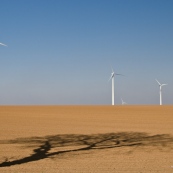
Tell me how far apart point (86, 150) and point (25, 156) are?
360cm

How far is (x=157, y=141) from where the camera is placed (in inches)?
952

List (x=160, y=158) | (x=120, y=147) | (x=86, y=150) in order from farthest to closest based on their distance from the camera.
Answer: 1. (x=120, y=147)
2. (x=86, y=150)
3. (x=160, y=158)

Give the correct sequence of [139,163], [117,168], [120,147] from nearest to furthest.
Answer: [117,168], [139,163], [120,147]

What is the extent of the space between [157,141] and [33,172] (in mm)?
13261

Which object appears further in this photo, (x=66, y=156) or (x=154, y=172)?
(x=66, y=156)

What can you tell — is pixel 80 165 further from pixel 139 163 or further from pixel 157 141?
pixel 157 141

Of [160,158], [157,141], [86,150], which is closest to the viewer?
[160,158]

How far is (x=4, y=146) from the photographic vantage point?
69.7 feet

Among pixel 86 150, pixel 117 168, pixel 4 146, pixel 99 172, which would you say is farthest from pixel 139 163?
A: pixel 4 146

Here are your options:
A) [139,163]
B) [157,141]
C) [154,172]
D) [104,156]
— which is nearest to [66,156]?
[104,156]

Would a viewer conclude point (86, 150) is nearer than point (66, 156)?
No

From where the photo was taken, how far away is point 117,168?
1384 cm

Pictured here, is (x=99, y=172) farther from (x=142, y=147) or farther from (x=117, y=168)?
(x=142, y=147)

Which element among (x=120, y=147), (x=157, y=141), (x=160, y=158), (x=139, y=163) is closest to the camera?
(x=139, y=163)
